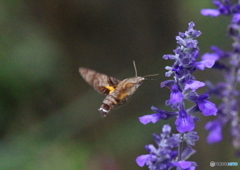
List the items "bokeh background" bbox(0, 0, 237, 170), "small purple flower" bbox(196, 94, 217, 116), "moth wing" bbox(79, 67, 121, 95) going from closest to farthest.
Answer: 1. "small purple flower" bbox(196, 94, 217, 116)
2. "moth wing" bbox(79, 67, 121, 95)
3. "bokeh background" bbox(0, 0, 237, 170)

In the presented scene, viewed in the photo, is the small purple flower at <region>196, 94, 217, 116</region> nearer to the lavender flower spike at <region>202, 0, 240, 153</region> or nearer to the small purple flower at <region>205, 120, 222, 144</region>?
the lavender flower spike at <region>202, 0, 240, 153</region>

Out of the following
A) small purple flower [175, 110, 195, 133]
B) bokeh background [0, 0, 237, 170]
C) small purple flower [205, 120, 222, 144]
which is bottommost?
small purple flower [175, 110, 195, 133]

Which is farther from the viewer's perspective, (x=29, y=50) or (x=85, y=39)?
(x=85, y=39)

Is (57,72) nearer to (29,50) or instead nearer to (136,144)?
(29,50)

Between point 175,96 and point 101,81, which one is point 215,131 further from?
point 175,96

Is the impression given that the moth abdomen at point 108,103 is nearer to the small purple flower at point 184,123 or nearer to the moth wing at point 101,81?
the moth wing at point 101,81

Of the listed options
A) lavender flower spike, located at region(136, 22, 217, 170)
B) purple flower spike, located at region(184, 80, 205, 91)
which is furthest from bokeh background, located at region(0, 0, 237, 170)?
purple flower spike, located at region(184, 80, 205, 91)

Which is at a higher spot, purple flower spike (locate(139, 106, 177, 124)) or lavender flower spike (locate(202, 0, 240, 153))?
lavender flower spike (locate(202, 0, 240, 153))

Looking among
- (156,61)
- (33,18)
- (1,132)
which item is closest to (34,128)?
(1,132)

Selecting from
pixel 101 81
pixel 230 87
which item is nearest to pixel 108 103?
pixel 101 81
